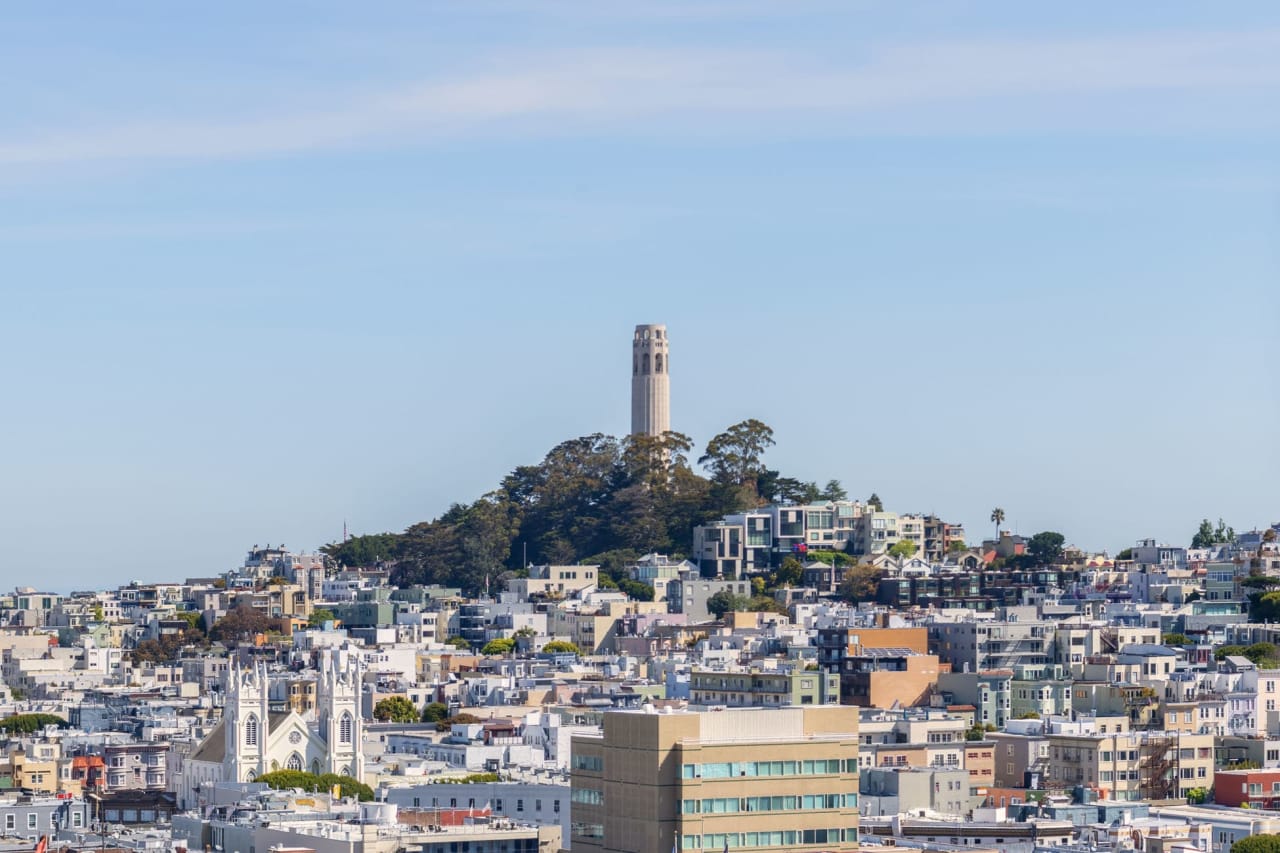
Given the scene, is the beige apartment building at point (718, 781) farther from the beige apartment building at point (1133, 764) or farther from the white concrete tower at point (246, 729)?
the white concrete tower at point (246, 729)

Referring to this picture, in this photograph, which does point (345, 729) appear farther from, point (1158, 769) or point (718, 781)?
point (718, 781)

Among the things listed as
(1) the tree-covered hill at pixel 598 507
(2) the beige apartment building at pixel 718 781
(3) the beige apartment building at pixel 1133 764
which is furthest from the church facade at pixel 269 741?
(1) the tree-covered hill at pixel 598 507

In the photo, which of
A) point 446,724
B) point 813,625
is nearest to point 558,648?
point 813,625

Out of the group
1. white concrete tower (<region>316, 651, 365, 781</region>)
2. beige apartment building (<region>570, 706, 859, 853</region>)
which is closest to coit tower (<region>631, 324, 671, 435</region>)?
white concrete tower (<region>316, 651, 365, 781</region>)

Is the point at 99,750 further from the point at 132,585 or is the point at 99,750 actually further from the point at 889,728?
the point at 132,585

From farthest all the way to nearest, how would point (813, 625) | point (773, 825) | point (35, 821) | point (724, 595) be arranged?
point (724, 595) → point (813, 625) → point (35, 821) → point (773, 825)

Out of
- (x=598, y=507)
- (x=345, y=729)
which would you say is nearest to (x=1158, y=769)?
(x=345, y=729)
